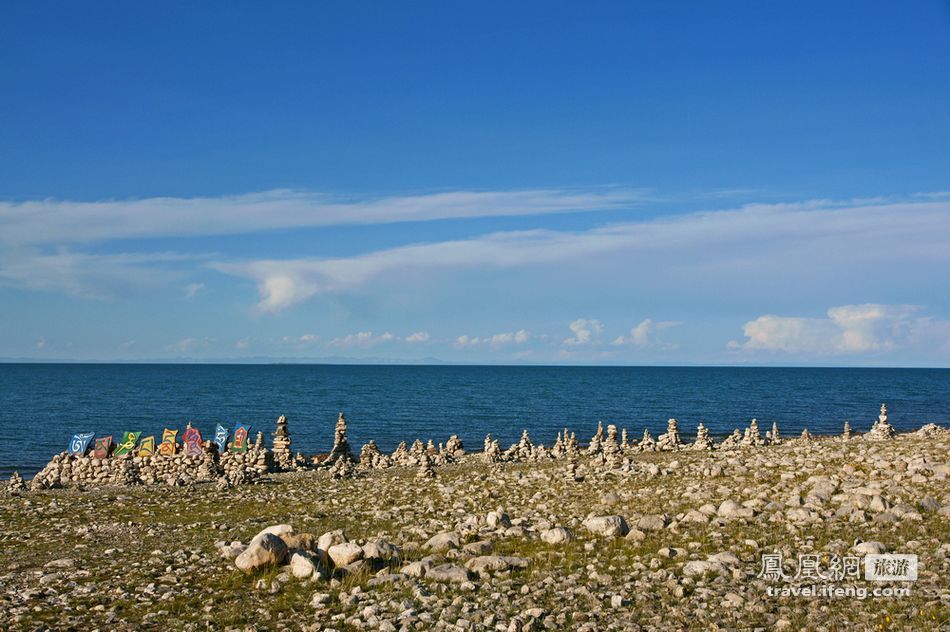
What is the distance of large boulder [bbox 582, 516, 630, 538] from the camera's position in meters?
16.9

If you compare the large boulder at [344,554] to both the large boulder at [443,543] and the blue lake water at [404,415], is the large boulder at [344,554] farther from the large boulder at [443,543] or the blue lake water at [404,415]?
the blue lake water at [404,415]

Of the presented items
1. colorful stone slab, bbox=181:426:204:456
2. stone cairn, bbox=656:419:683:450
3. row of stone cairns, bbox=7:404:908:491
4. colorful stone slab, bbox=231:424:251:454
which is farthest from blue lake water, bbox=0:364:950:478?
stone cairn, bbox=656:419:683:450

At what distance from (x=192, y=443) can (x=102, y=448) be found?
5813 mm

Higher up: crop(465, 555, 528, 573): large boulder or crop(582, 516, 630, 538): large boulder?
crop(582, 516, 630, 538): large boulder

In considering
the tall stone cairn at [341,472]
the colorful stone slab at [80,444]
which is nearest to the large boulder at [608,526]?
the tall stone cairn at [341,472]

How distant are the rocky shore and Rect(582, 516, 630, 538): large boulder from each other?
0.19 feet

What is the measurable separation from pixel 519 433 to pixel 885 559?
70.9m

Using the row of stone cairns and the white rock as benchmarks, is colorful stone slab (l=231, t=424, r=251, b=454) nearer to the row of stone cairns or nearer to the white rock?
the row of stone cairns

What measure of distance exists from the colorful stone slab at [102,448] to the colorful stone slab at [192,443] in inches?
184

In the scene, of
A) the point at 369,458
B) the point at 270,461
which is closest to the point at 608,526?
the point at 270,461

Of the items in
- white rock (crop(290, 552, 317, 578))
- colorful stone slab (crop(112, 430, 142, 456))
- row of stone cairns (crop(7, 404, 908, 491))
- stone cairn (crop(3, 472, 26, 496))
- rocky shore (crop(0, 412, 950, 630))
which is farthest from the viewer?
colorful stone slab (crop(112, 430, 142, 456))

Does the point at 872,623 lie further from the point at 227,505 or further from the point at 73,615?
the point at 227,505

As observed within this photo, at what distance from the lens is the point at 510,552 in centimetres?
1599

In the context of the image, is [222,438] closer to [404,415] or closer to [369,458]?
[369,458]
